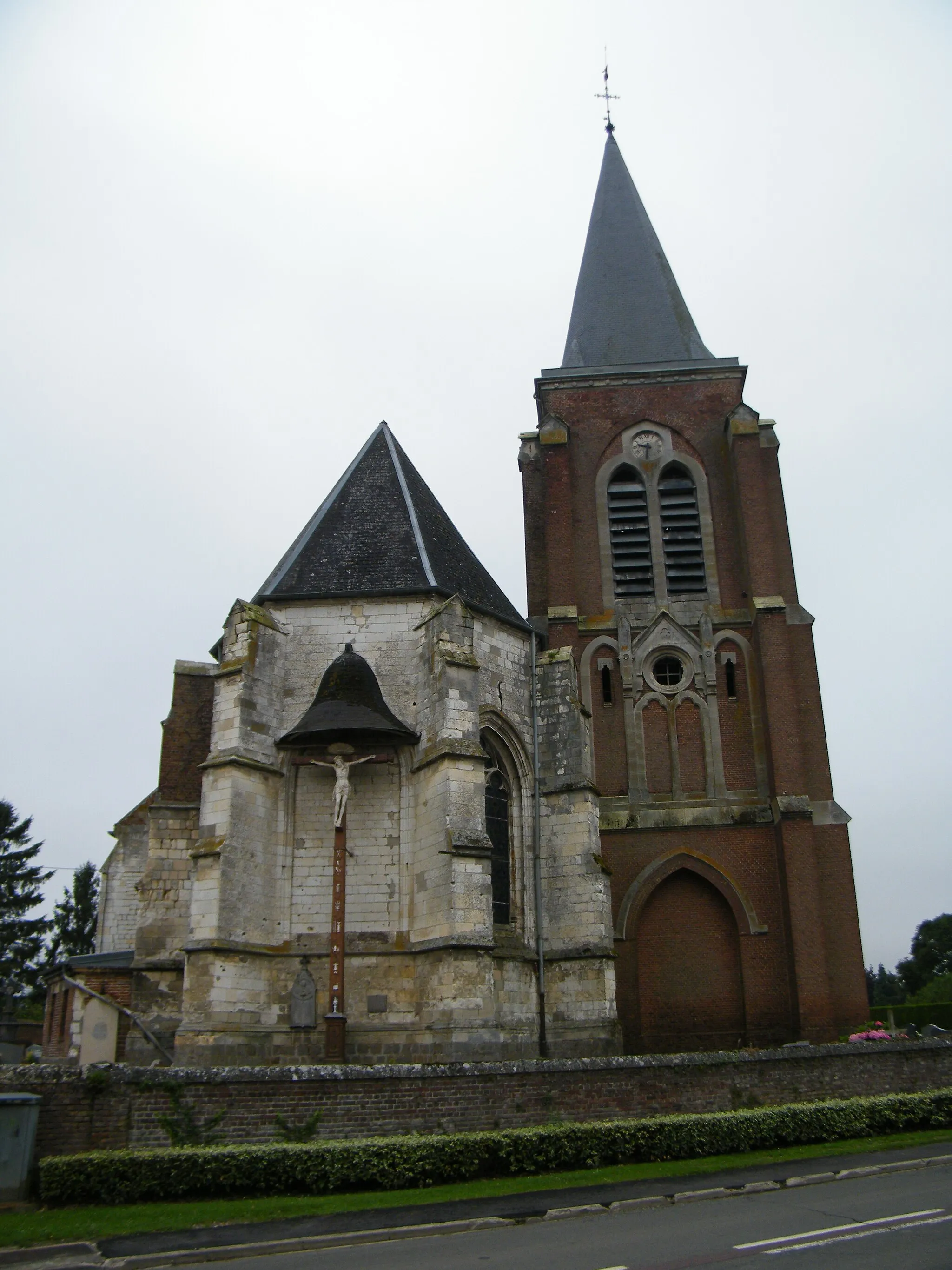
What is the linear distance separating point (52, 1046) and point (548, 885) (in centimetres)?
1088

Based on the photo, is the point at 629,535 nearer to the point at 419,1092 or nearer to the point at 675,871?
the point at 675,871

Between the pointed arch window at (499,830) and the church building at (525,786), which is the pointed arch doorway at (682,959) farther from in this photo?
the pointed arch window at (499,830)

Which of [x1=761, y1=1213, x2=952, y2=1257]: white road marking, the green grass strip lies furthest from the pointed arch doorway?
[x1=761, y1=1213, x2=952, y2=1257]: white road marking

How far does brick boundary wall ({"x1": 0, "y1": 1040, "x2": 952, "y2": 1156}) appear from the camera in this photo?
1012 centimetres

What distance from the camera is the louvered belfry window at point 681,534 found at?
2486 centimetres

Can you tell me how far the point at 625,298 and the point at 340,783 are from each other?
1824cm

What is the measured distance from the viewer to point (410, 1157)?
34.2ft

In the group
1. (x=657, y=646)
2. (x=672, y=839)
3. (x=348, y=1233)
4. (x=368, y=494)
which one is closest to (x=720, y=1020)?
(x=672, y=839)

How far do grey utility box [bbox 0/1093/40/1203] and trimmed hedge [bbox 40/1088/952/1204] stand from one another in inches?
7.3

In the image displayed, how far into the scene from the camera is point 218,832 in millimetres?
15938

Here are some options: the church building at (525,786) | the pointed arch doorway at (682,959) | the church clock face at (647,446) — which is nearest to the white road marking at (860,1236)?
the church building at (525,786)

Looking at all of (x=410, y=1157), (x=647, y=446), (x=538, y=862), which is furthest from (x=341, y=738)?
(x=647, y=446)

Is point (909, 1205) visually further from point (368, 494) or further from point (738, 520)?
point (738, 520)

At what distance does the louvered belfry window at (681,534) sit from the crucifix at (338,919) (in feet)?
36.3
